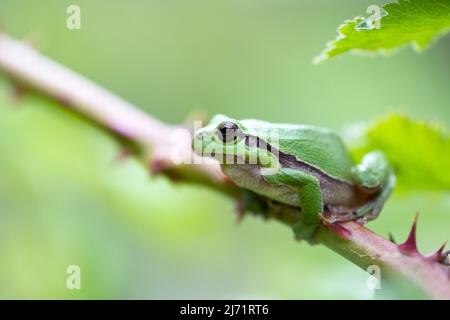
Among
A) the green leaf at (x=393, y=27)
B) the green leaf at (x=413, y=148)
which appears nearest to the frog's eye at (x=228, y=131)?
the green leaf at (x=413, y=148)

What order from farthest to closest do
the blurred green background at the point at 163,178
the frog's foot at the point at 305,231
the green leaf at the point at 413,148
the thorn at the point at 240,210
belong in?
the blurred green background at the point at 163,178 → the thorn at the point at 240,210 → the green leaf at the point at 413,148 → the frog's foot at the point at 305,231

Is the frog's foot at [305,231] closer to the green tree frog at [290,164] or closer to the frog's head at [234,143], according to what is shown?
the green tree frog at [290,164]

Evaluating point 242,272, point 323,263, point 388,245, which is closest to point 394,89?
point 242,272

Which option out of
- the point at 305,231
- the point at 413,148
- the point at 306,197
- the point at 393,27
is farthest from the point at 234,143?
the point at 393,27

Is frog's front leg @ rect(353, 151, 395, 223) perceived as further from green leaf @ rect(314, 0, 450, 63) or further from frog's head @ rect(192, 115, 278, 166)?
green leaf @ rect(314, 0, 450, 63)

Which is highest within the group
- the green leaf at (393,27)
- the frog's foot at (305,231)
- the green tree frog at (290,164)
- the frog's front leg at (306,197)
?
the green leaf at (393,27)

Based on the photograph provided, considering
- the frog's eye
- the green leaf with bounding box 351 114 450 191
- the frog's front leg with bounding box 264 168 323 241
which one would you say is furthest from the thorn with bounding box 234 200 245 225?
the green leaf with bounding box 351 114 450 191

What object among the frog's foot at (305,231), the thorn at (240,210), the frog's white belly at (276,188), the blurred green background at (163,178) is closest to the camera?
the frog's foot at (305,231)
